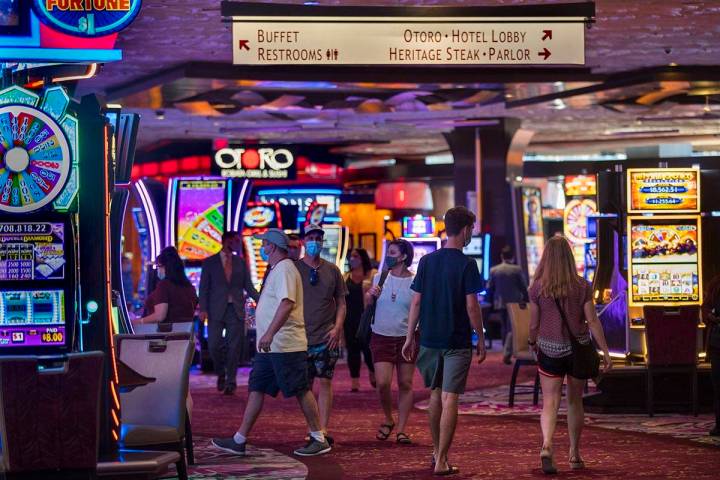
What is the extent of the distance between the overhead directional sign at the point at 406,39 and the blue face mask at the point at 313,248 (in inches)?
49.2

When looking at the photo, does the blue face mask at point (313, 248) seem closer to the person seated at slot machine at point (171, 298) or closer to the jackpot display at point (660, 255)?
the person seated at slot machine at point (171, 298)

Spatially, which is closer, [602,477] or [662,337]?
[602,477]

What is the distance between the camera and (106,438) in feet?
20.6

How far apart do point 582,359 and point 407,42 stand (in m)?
2.79

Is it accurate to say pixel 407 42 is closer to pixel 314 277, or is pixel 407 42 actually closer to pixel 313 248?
pixel 313 248

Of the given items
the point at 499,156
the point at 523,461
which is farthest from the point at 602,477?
the point at 499,156

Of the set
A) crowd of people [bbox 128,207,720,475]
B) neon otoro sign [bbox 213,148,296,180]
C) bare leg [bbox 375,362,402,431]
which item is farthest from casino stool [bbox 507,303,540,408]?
neon otoro sign [bbox 213,148,296,180]

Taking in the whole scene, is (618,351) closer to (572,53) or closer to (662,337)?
(662,337)

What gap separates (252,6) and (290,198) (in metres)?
14.6

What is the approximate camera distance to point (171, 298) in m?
11.6

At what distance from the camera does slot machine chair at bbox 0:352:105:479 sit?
18.1 feet

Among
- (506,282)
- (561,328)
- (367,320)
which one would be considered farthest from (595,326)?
(506,282)

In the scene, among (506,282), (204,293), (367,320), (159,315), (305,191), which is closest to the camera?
(367,320)

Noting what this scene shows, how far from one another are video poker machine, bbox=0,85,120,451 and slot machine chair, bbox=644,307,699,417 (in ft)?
17.5
